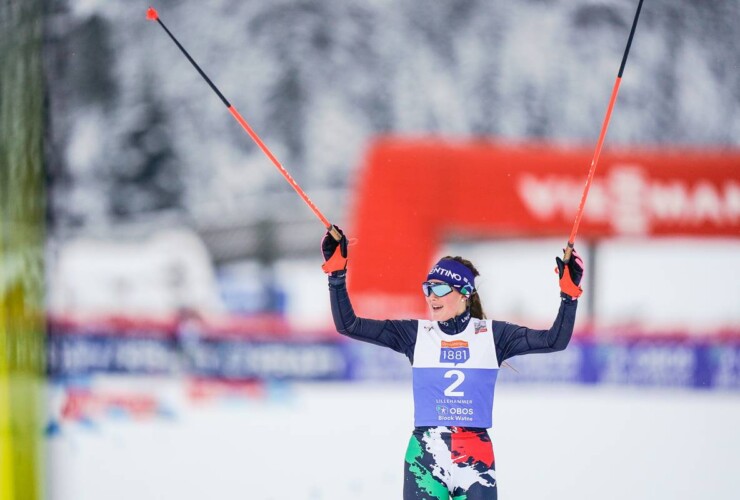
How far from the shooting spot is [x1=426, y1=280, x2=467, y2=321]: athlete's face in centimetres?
235

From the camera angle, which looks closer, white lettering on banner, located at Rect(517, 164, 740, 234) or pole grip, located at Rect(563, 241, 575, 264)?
pole grip, located at Rect(563, 241, 575, 264)

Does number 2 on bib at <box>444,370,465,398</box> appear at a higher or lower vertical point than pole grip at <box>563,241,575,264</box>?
lower

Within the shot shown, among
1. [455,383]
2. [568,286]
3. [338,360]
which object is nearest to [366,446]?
[338,360]

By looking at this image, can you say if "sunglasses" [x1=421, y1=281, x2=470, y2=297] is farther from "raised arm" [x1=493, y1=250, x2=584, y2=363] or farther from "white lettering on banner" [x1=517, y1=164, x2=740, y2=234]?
"white lettering on banner" [x1=517, y1=164, x2=740, y2=234]

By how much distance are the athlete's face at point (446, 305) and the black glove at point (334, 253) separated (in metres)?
0.25

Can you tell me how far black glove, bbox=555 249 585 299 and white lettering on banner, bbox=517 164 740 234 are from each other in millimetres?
3799

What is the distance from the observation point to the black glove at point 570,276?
2.21 m

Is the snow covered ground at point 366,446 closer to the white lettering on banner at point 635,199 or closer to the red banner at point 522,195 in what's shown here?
the red banner at point 522,195

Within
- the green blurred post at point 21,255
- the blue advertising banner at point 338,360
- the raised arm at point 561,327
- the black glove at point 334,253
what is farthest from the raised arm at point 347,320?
the blue advertising banner at point 338,360

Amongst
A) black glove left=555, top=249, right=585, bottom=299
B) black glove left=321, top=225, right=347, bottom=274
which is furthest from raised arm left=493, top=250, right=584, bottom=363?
black glove left=321, top=225, right=347, bottom=274

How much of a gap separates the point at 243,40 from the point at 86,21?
3.60ft

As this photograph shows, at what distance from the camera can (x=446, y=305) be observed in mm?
2354

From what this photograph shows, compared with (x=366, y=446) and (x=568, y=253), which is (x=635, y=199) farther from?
(x=568, y=253)

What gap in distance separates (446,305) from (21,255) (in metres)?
2.89
